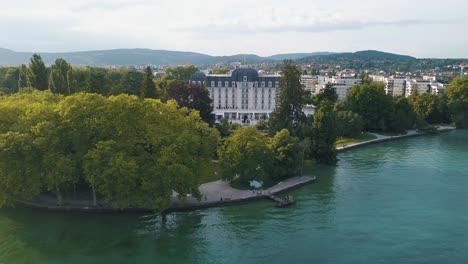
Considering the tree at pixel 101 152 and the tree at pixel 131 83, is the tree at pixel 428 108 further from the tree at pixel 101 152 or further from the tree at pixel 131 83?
the tree at pixel 101 152

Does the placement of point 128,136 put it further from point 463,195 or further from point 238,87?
point 238,87

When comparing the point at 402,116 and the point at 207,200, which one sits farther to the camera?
the point at 402,116

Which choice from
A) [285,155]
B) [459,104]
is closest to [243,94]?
[285,155]

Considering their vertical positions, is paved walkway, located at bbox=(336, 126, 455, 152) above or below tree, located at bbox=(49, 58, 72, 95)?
below

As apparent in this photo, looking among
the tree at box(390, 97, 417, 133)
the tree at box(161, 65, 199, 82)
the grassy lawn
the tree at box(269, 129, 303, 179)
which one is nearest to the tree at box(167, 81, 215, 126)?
the tree at box(269, 129, 303, 179)

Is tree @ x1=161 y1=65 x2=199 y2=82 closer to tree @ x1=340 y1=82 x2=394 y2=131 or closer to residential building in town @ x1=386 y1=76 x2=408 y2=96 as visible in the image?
tree @ x1=340 y1=82 x2=394 y2=131

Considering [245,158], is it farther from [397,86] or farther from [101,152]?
[397,86]

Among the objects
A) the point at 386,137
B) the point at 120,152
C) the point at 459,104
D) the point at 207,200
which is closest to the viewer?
the point at 120,152
